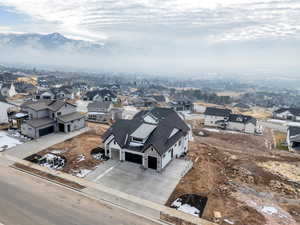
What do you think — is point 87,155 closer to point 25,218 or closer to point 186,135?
point 25,218

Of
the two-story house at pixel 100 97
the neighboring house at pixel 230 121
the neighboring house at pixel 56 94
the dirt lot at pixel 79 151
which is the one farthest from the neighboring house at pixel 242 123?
the neighboring house at pixel 56 94

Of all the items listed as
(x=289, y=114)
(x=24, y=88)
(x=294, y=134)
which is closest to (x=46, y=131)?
(x=294, y=134)

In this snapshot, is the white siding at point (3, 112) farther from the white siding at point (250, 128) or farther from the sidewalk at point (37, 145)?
the white siding at point (250, 128)

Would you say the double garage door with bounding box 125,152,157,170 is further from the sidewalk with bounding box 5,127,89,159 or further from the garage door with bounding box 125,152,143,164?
the sidewalk with bounding box 5,127,89,159

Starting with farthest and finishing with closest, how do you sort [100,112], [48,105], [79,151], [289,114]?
[289,114], [100,112], [48,105], [79,151]

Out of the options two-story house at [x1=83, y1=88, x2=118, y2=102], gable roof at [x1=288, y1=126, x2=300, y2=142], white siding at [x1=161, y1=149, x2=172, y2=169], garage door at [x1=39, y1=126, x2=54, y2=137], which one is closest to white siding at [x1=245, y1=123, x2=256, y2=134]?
gable roof at [x1=288, y1=126, x2=300, y2=142]

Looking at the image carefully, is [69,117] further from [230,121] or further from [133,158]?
[230,121]
